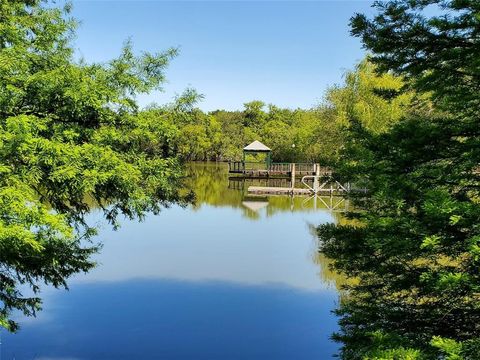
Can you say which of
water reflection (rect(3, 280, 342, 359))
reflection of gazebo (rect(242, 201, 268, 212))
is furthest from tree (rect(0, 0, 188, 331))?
reflection of gazebo (rect(242, 201, 268, 212))

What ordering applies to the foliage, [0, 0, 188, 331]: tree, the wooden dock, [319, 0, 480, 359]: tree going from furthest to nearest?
the wooden dock
the foliage
[0, 0, 188, 331]: tree
[319, 0, 480, 359]: tree

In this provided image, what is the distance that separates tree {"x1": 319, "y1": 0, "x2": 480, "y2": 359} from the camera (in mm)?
3688

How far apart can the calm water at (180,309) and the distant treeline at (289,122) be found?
3494 millimetres

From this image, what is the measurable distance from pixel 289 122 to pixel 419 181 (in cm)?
6217

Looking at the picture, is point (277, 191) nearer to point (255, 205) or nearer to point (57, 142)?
point (255, 205)

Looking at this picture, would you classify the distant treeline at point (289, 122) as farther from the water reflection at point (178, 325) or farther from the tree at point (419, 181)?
the water reflection at point (178, 325)

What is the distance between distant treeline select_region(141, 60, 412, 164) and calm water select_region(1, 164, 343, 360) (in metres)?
3.49

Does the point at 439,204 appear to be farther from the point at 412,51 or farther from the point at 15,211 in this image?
the point at 15,211

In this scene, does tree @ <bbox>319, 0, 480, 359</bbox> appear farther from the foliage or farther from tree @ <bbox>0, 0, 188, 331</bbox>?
tree @ <bbox>0, 0, 188, 331</bbox>

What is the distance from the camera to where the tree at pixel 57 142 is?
13.7 ft

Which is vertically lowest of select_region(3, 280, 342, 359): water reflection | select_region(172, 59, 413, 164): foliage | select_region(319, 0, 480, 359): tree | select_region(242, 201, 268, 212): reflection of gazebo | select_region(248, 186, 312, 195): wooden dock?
select_region(3, 280, 342, 359): water reflection

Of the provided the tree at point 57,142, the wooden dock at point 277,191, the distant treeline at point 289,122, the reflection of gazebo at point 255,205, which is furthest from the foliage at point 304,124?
the reflection of gazebo at point 255,205

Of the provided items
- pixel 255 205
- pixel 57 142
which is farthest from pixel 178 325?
pixel 255 205

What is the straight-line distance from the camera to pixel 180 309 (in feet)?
31.5
